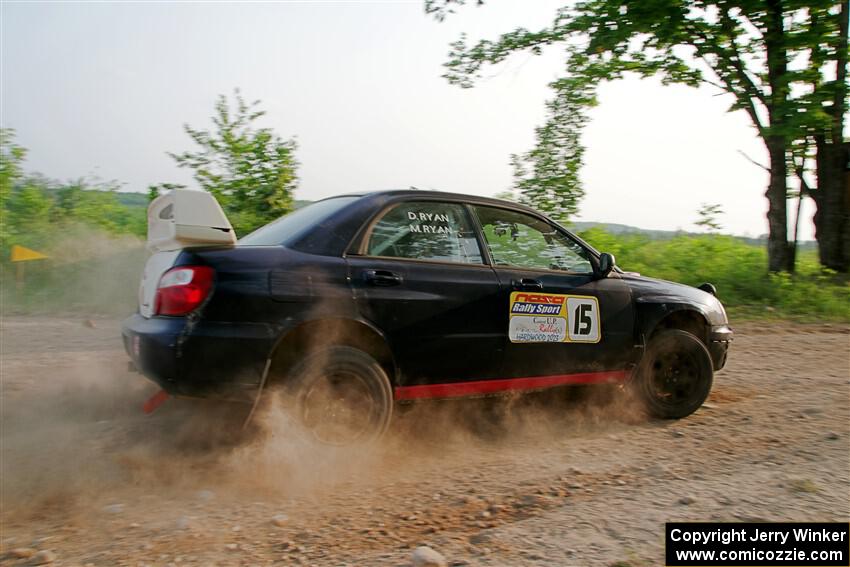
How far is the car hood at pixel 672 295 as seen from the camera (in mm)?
5027

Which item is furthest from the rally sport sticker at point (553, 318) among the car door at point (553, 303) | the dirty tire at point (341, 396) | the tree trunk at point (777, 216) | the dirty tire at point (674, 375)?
the tree trunk at point (777, 216)

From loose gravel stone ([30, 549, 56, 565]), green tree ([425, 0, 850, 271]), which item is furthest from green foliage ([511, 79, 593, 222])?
loose gravel stone ([30, 549, 56, 565])

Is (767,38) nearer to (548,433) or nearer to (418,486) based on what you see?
(548,433)

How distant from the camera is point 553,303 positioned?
4.61m

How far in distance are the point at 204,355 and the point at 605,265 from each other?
2839 mm

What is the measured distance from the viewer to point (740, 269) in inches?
518

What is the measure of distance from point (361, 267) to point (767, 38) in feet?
37.7

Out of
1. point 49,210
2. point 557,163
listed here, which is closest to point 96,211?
point 49,210

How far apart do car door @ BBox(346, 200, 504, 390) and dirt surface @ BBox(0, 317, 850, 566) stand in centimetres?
62

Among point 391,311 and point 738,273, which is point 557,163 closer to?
point 738,273

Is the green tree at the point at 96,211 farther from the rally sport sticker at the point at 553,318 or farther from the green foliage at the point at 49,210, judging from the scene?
the rally sport sticker at the point at 553,318

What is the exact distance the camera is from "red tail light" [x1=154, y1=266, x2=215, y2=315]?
3.54 meters

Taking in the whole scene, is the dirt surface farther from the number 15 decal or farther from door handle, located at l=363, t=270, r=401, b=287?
door handle, located at l=363, t=270, r=401, b=287

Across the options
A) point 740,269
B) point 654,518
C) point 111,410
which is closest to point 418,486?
point 654,518
